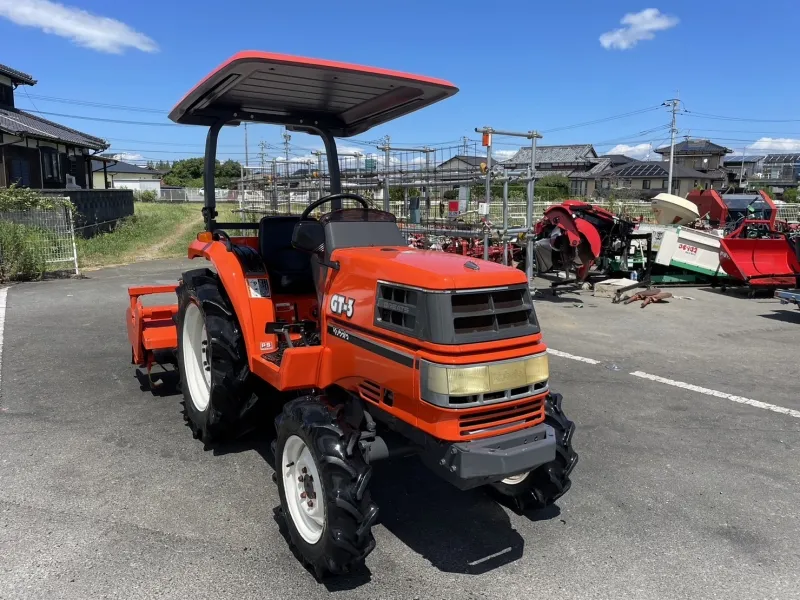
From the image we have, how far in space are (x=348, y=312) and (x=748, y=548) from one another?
2.42 metres

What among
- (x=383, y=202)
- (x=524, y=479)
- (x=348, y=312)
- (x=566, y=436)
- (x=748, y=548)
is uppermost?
(x=383, y=202)

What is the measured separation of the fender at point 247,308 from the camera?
3701mm

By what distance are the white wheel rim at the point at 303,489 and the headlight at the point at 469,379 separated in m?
0.72

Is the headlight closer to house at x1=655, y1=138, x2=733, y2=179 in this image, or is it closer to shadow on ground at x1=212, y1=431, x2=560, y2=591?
shadow on ground at x1=212, y1=431, x2=560, y2=591

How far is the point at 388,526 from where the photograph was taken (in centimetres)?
327

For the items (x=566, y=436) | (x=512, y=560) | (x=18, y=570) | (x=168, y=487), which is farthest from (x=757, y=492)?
(x=18, y=570)

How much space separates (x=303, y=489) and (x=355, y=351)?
743 mm

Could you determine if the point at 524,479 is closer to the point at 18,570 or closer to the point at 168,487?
the point at 168,487

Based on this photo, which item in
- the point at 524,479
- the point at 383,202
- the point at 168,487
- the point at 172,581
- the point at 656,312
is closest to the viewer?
the point at 172,581

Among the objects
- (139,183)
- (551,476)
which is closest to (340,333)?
(551,476)

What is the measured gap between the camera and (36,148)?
2178cm

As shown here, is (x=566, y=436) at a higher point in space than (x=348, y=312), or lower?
lower

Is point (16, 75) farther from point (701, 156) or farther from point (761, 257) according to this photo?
point (701, 156)

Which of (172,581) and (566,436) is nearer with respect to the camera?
(172,581)
